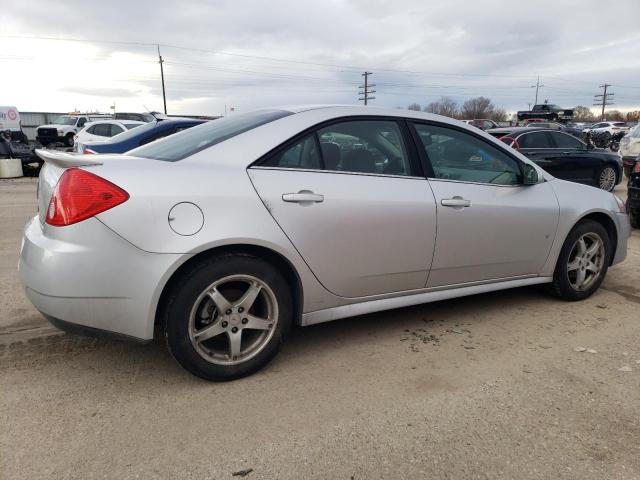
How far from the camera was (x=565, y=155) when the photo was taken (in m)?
10.4

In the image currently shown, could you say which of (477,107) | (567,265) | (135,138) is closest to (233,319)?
(567,265)

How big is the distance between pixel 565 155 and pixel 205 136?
9.27 metres

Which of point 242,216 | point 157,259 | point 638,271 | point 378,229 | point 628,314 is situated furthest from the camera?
point 638,271

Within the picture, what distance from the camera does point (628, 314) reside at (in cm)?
399

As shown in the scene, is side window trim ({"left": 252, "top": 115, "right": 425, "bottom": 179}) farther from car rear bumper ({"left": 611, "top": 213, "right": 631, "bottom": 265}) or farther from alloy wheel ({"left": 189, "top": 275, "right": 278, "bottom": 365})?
car rear bumper ({"left": 611, "top": 213, "right": 631, "bottom": 265})

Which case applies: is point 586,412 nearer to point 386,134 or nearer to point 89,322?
point 386,134

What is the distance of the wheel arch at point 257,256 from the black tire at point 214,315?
29mm

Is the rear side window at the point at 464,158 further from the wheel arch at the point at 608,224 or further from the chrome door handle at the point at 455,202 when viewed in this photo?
the wheel arch at the point at 608,224

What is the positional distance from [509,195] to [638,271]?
8.16 ft

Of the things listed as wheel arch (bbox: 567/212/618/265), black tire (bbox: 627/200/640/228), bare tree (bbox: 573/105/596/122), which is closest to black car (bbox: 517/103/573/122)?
black tire (bbox: 627/200/640/228)

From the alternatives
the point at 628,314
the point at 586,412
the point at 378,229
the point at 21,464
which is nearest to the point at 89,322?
the point at 21,464

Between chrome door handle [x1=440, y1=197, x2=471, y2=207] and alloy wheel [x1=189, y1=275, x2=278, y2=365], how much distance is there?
4.30 feet

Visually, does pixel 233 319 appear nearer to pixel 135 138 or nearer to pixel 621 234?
pixel 621 234

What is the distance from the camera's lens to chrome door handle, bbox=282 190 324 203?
282 cm
